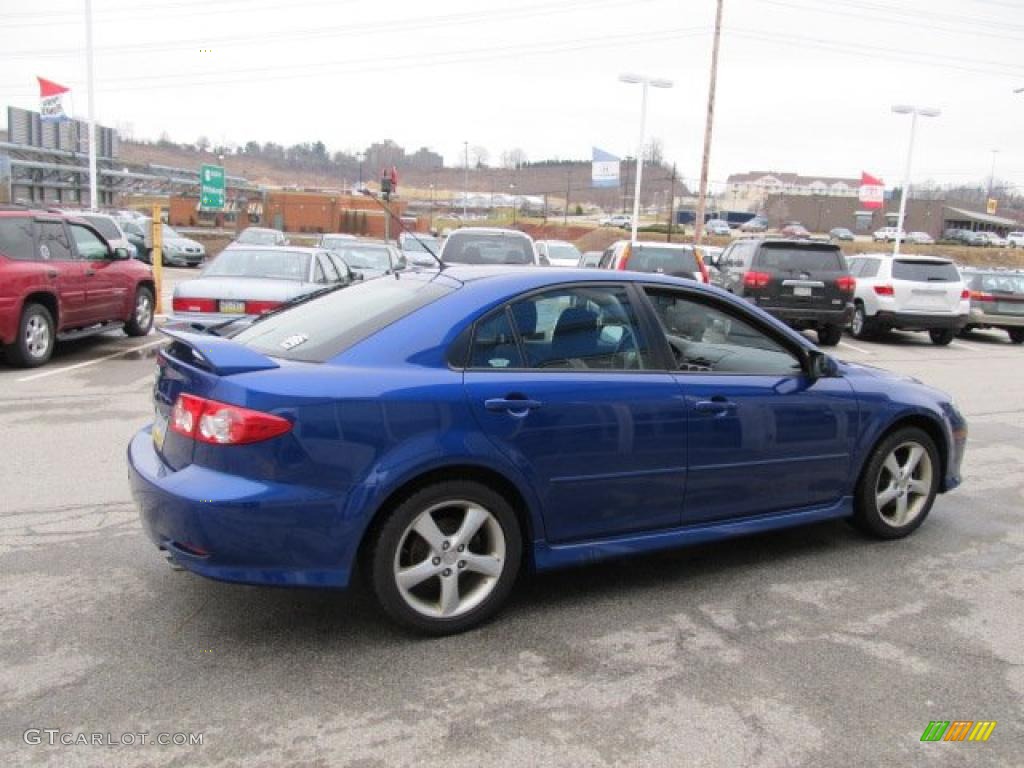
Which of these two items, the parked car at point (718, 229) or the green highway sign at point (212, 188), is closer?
the green highway sign at point (212, 188)

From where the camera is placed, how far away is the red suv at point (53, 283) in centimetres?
975

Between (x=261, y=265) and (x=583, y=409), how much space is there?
8629 millimetres

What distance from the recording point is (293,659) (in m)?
3.49

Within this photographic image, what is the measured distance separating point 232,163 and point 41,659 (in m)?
124

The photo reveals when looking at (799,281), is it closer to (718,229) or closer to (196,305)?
(196,305)

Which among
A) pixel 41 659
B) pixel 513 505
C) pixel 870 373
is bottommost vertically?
pixel 41 659

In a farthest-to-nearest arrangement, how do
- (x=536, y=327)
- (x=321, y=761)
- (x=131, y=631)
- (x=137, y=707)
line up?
(x=536, y=327)
(x=131, y=631)
(x=137, y=707)
(x=321, y=761)

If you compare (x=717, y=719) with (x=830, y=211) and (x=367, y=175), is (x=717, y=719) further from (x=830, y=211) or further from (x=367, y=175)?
(x=830, y=211)

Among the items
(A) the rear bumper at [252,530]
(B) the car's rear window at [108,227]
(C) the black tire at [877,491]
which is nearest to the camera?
(A) the rear bumper at [252,530]

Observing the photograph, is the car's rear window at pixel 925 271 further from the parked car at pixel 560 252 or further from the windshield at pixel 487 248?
the parked car at pixel 560 252

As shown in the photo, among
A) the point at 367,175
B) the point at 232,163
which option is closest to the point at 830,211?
the point at 367,175

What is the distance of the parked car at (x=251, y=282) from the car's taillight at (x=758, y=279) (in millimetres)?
6873

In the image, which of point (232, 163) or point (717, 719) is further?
point (232, 163)

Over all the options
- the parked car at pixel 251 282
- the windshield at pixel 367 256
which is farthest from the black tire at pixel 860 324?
the parked car at pixel 251 282
